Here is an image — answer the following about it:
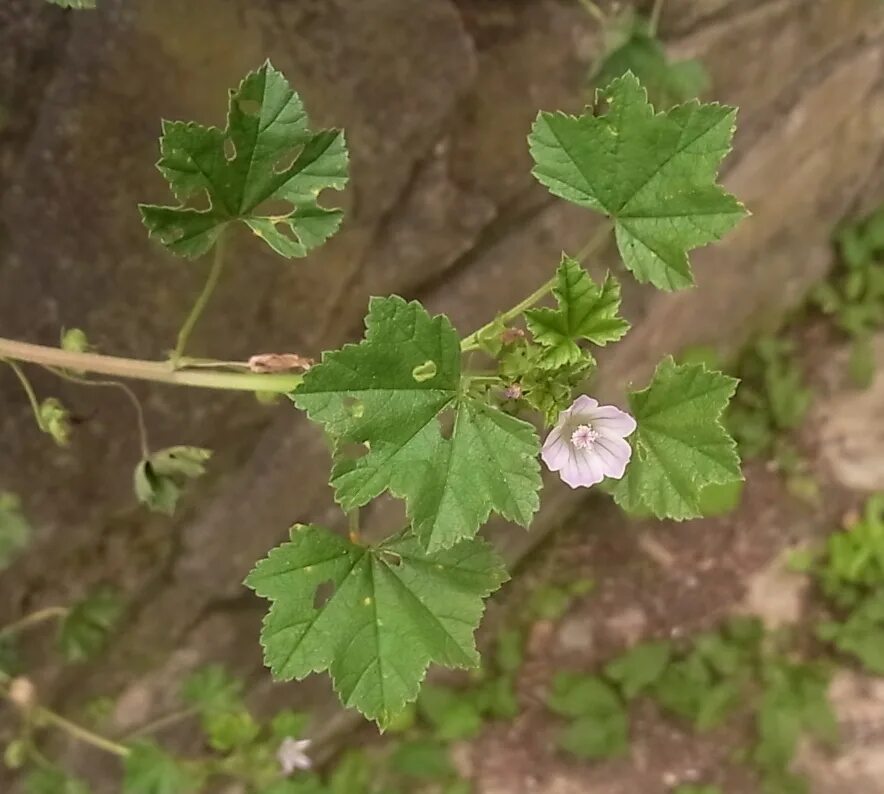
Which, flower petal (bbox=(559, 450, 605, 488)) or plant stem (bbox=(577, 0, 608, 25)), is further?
plant stem (bbox=(577, 0, 608, 25))

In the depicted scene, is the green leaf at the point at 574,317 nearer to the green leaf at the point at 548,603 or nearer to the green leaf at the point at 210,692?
the green leaf at the point at 210,692

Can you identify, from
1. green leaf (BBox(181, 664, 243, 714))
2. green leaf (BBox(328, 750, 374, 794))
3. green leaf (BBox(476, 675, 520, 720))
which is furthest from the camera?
green leaf (BBox(476, 675, 520, 720))

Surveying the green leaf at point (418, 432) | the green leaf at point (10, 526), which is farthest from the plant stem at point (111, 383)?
the green leaf at point (418, 432)

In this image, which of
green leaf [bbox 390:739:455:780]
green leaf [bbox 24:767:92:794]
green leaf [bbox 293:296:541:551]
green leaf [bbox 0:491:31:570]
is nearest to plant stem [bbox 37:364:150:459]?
green leaf [bbox 0:491:31:570]

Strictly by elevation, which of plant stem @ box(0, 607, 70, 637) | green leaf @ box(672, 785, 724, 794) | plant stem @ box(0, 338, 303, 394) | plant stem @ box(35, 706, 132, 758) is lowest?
green leaf @ box(672, 785, 724, 794)

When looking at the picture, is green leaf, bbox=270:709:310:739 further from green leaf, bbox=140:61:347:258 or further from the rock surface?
green leaf, bbox=140:61:347:258

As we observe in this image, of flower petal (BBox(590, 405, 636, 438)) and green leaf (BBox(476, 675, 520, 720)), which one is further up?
flower petal (BBox(590, 405, 636, 438))

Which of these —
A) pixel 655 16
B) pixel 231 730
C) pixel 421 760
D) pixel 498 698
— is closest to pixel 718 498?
pixel 498 698
